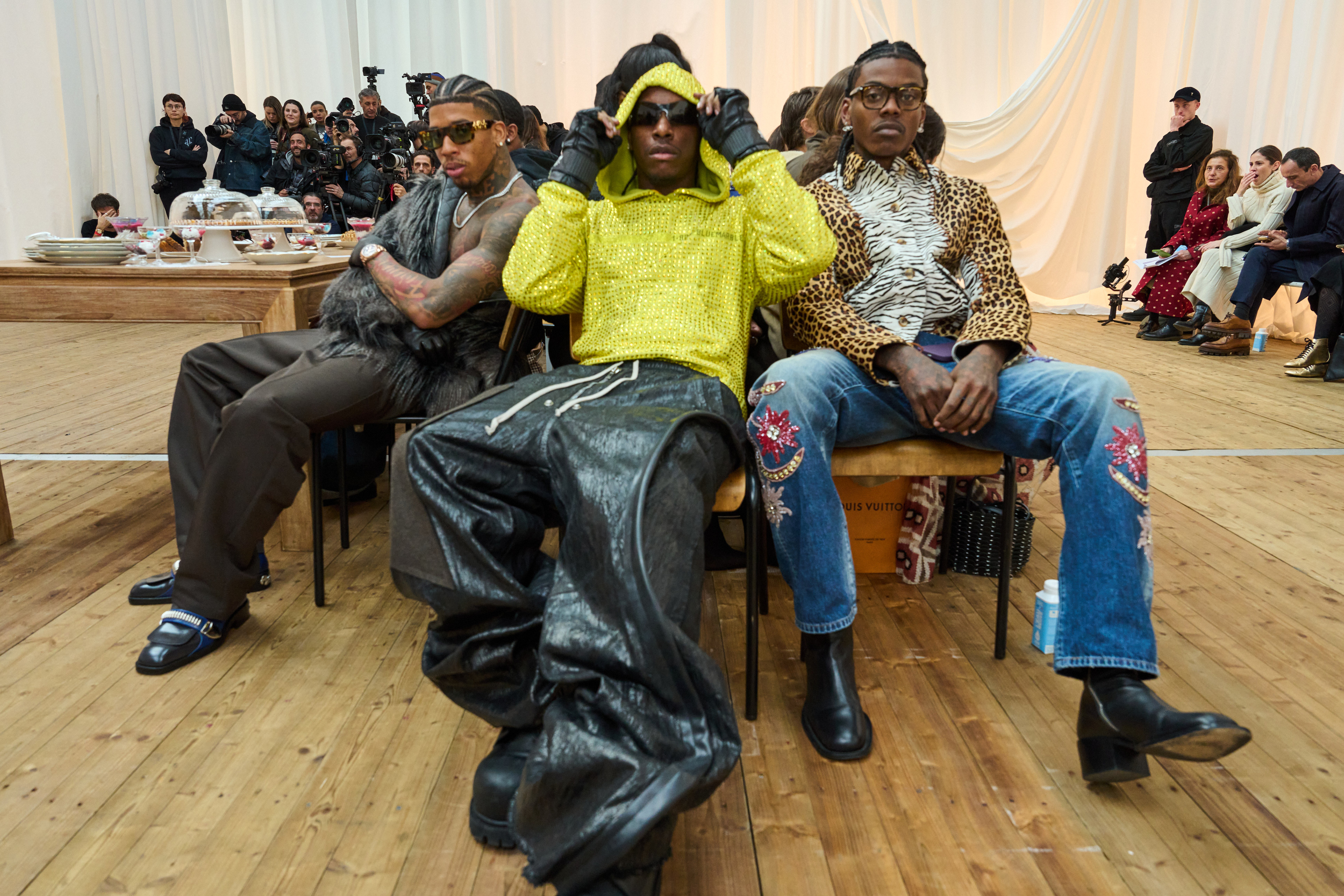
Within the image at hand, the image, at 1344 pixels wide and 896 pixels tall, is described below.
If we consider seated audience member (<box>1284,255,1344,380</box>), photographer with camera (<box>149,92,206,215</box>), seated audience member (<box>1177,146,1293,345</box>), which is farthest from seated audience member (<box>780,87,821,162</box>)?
photographer with camera (<box>149,92,206,215</box>)

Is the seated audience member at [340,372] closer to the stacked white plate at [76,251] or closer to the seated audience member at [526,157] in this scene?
the seated audience member at [526,157]

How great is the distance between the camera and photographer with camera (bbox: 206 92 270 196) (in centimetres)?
729

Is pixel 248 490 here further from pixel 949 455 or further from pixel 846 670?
pixel 949 455

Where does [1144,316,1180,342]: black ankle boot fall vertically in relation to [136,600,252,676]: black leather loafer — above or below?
above

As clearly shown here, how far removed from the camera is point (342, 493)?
2.31 m

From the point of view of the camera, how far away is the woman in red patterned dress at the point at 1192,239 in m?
6.11

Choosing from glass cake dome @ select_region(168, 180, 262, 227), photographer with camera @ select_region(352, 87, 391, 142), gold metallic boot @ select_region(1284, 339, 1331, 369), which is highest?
photographer with camera @ select_region(352, 87, 391, 142)

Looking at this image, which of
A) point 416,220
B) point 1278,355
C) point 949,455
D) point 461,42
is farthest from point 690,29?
point 949,455

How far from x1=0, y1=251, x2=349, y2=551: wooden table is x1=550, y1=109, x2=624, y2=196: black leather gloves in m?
0.77

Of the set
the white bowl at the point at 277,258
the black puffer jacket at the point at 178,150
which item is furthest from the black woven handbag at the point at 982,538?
the black puffer jacket at the point at 178,150

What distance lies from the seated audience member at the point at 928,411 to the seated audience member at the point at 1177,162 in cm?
564

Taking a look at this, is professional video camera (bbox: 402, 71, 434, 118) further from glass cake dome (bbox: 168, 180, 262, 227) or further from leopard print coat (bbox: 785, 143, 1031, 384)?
leopard print coat (bbox: 785, 143, 1031, 384)

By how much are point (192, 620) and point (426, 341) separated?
696mm

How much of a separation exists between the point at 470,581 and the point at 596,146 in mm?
869
